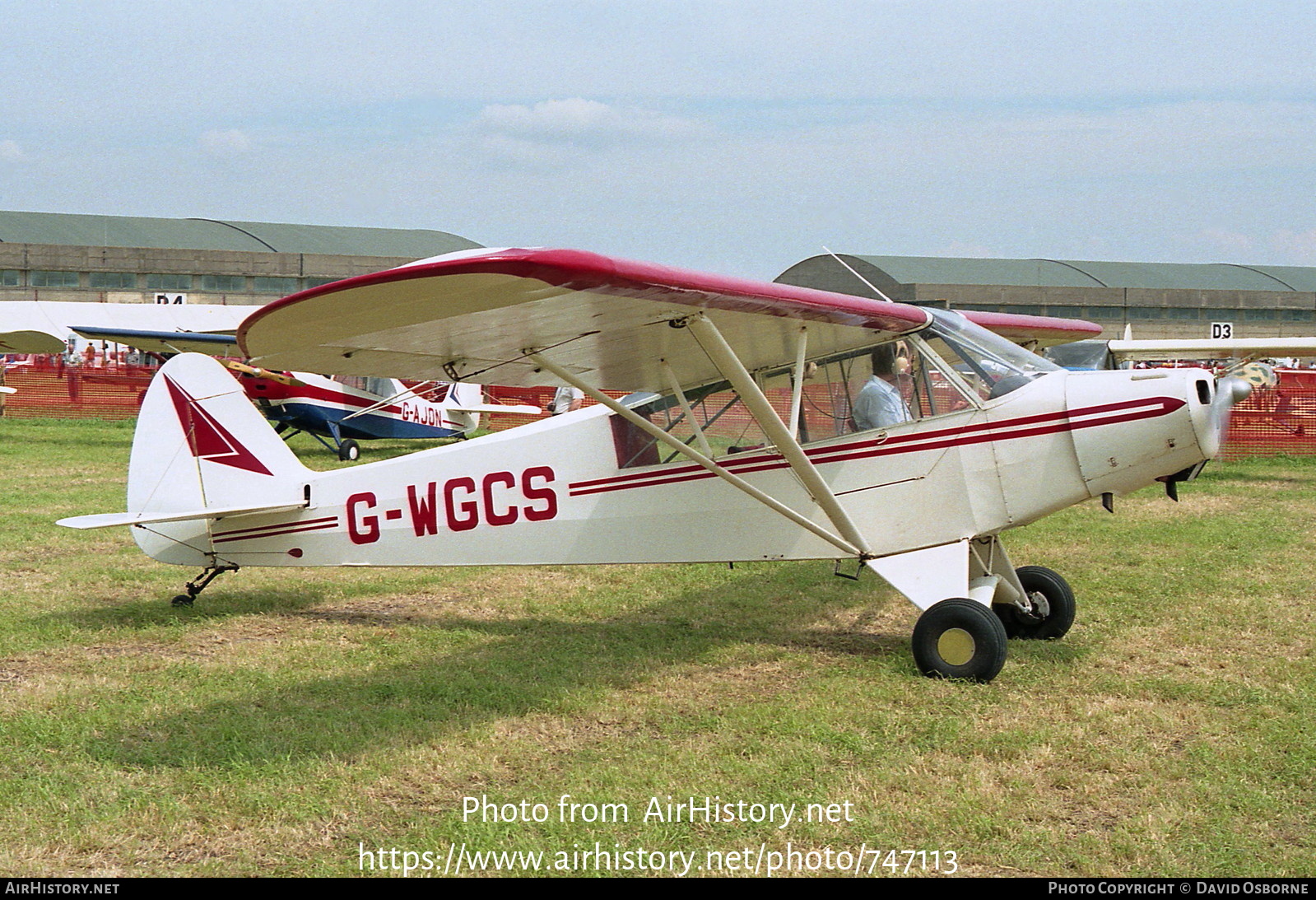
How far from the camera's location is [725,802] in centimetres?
407

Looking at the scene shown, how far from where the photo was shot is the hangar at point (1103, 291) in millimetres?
51219

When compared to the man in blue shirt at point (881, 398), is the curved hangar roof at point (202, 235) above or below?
above

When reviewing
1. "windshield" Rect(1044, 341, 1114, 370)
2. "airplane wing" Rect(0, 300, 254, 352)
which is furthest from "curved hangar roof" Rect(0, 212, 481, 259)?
"windshield" Rect(1044, 341, 1114, 370)

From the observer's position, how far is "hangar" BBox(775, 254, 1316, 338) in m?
51.2

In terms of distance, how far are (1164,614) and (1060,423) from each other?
2190 millimetres

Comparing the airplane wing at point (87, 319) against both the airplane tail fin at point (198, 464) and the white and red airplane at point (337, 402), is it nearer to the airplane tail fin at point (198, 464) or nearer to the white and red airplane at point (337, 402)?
the white and red airplane at point (337, 402)

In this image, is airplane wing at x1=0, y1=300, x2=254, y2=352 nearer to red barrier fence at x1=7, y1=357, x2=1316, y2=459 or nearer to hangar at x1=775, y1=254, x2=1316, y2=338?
red barrier fence at x1=7, y1=357, x2=1316, y2=459

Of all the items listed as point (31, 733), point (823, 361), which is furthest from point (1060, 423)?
point (31, 733)

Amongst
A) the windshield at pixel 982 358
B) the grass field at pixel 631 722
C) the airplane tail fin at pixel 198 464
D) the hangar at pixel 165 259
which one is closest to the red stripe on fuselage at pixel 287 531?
the airplane tail fin at pixel 198 464

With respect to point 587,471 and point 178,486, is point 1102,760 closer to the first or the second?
point 587,471

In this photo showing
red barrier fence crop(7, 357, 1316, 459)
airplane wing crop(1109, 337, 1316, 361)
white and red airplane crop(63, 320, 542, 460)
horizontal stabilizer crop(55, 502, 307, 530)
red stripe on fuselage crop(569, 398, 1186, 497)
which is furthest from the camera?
red barrier fence crop(7, 357, 1316, 459)

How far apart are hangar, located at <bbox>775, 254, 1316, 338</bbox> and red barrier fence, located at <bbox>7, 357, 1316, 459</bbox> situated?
25.2 meters

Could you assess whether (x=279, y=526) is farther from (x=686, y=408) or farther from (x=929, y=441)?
(x=929, y=441)

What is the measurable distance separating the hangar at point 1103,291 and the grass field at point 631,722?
41.4 metres
